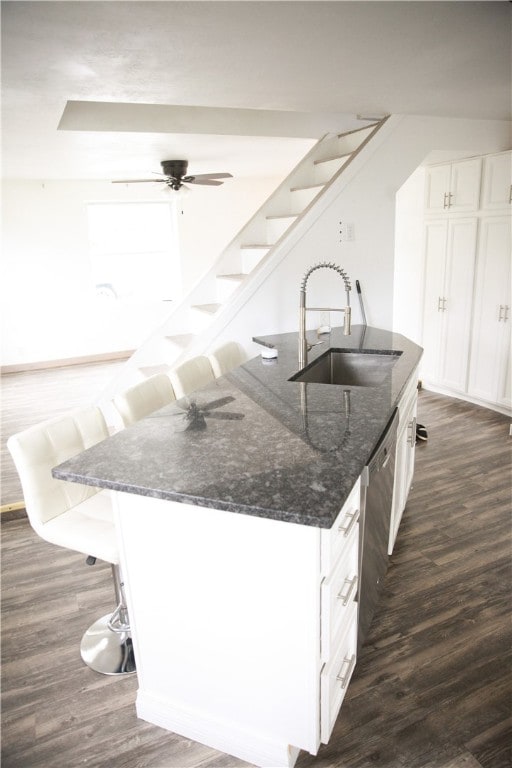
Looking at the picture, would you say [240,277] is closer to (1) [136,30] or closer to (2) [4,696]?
(1) [136,30]

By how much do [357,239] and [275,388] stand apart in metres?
1.86

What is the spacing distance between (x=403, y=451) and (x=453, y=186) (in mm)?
3120

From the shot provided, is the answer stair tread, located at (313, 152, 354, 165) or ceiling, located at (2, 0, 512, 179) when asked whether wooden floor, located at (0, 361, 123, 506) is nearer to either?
ceiling, located at (2, 0, 512, 179)

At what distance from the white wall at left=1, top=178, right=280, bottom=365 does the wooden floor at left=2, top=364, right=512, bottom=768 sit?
15.2 feet

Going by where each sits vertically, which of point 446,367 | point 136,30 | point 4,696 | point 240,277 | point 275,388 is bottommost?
point 4,696

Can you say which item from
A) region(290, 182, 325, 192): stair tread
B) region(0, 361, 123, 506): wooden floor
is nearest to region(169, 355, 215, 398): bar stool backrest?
region(0, 361, 123, 506): wooden floor

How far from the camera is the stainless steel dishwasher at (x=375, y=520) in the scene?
1.83 meters

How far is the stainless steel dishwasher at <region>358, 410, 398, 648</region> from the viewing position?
6.02 feet

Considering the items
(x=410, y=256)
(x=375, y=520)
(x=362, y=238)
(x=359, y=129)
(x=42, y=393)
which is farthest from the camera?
(x=42, y=393)

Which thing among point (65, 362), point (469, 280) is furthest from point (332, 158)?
point (65, 362)

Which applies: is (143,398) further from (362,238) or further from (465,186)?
(465,186)

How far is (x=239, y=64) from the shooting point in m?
2.02

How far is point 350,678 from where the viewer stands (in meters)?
1.99

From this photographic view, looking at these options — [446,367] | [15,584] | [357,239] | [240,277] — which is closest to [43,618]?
[15,584]
